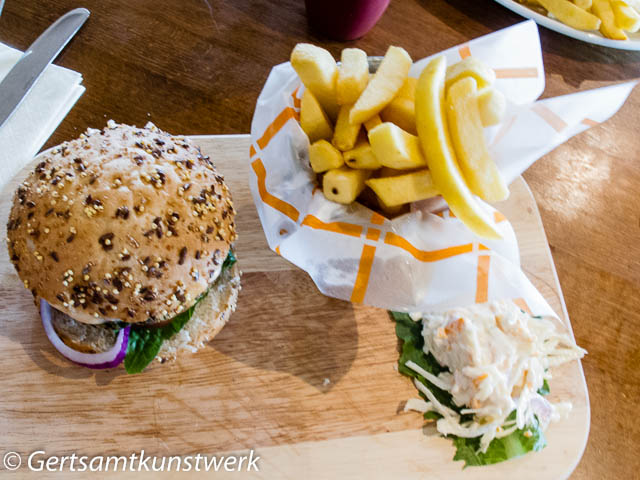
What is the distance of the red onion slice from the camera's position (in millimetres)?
1591

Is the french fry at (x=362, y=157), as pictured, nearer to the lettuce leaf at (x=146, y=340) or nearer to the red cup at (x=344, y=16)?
the lettuce leaf at (x=146, y=340)

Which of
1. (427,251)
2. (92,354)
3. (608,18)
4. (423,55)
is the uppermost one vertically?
(608,18)

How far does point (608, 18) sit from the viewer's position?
8.27 ft

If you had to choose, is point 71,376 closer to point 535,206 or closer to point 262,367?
point 262,367

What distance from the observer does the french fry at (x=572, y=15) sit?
248cm

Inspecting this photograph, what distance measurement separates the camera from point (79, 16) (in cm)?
233

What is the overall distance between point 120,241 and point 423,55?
185cm

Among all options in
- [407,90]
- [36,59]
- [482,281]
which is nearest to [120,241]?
[407,90]

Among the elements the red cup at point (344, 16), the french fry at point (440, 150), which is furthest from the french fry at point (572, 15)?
the french fry at point (440, 150)

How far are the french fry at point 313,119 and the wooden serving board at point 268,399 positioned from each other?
0.68m

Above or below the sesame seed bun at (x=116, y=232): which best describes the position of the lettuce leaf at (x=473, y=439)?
below

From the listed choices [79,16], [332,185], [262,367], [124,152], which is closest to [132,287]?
[124,152]

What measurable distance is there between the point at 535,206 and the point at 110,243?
68.3 inches

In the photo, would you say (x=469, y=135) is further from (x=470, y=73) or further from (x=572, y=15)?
(x=572, y=15)
